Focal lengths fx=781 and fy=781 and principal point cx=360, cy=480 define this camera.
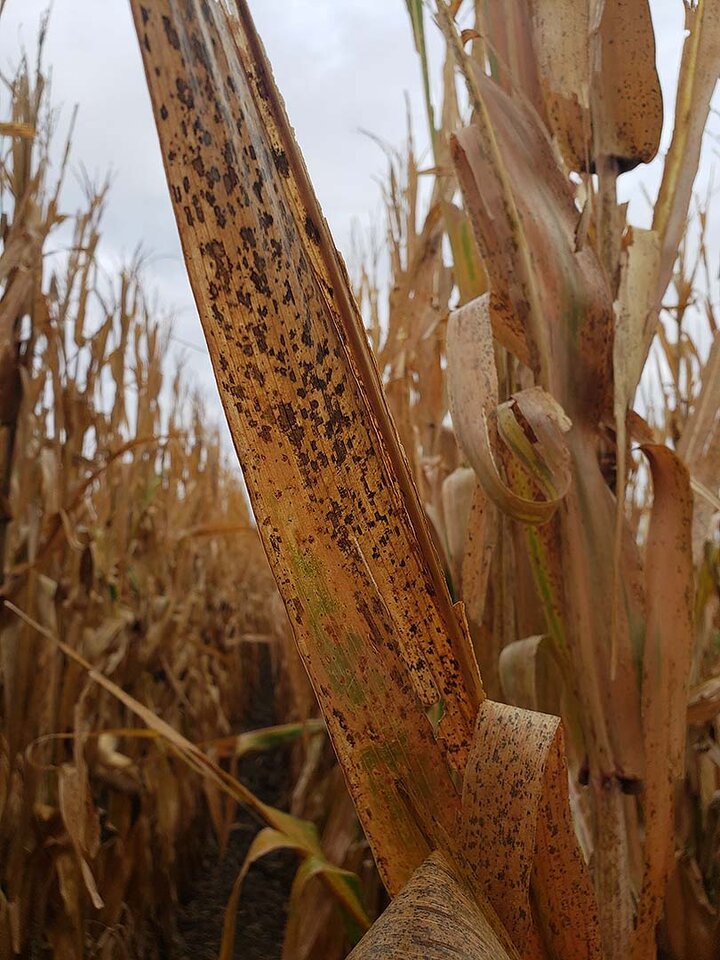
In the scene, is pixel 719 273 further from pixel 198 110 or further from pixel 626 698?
pixel 198 110

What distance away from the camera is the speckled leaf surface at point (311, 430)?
8.9 inches

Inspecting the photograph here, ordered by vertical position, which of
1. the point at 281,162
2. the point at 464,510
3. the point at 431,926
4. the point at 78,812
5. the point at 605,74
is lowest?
the point at 78,812

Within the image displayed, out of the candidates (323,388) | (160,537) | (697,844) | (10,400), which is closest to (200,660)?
(160,537)

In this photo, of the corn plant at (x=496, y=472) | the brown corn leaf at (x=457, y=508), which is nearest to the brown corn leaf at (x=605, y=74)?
the corn plant at (x=496, y=472)

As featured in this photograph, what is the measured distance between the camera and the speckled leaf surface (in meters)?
0.23

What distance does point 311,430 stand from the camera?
241 mm

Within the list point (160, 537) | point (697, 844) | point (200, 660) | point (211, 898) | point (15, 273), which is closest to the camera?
point (697, 844)

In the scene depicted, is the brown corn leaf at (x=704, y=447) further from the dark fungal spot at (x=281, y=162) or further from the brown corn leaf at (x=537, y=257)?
the dark fungal spot at (x=281, y=162)

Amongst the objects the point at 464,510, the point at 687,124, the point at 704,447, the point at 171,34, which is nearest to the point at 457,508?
the point at 464,510

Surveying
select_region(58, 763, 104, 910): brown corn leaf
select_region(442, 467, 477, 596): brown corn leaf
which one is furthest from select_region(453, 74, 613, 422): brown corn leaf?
select_region(58, 763, 104, 910): brown corn leaf

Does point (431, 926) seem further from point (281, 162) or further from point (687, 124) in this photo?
point (687, 124)

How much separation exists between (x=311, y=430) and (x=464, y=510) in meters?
0.37

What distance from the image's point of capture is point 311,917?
70 cm

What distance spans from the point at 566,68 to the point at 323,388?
0.31 meters
